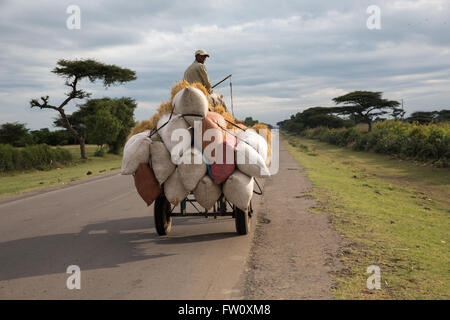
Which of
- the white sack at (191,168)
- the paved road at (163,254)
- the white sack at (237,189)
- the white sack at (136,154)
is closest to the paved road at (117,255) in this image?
the paved road at (163,254)

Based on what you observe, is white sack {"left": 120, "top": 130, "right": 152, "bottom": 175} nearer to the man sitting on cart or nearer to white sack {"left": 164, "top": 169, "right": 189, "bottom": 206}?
white sack {"left": 164, "top": 169, "right": 189, "bottom": 206}

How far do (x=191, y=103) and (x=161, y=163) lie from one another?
0.96m

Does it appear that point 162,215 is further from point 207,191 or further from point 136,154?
point 136,154

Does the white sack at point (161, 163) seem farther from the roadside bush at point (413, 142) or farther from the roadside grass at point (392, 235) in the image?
the roadside bush at point (413, 142)

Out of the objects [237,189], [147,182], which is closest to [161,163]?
[147,182]

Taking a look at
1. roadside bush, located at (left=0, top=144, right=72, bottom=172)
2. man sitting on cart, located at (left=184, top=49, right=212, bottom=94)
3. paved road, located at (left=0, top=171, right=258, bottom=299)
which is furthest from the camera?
roadside bush, located at (left=0, top=144, right=72, bottom=172)

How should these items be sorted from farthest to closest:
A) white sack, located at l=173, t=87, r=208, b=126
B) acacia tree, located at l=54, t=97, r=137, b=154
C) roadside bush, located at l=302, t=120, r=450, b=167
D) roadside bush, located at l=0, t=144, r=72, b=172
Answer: acacia tree, located at l=54, t=97, r=137, b=154 < roadside bush, located at l=0, t=144, r=72, b=172 < roadside bush, located at l=302, t=120, r=450, b=167 < white sack, located at l=173, t=87, r=208, b=126

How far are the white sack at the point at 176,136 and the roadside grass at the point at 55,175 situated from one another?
959cm

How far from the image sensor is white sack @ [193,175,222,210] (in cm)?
554

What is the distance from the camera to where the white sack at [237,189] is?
18.1 ft

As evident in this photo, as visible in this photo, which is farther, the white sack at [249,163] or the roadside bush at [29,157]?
the roadside bush at [29,157]

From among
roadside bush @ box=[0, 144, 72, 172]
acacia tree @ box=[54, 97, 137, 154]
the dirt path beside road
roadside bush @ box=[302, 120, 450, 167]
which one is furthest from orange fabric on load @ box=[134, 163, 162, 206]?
acacia tree @ box=[54, 97, 137, 154]
